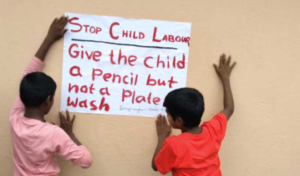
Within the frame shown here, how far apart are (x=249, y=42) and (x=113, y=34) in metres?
0.69

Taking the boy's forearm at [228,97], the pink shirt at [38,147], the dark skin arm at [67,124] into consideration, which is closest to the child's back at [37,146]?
the pink shirt at [38,147]

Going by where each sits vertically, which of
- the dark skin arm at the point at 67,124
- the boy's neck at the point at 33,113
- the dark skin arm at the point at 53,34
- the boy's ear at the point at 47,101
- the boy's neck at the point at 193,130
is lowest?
the dark skin arm at the point at 67,124

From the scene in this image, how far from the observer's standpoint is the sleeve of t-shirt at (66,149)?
3.63 ft

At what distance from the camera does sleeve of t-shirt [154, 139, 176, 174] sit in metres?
1.09

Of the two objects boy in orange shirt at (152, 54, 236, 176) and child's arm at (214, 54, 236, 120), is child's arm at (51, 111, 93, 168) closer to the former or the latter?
boy in orange shirt at (152, 54, 236, 176)

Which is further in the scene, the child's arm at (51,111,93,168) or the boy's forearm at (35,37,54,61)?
the boy's forearm at (35,37,54,61)

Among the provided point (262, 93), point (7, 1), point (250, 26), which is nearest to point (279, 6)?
point (250, 26)

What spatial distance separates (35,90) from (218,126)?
31.6 inches

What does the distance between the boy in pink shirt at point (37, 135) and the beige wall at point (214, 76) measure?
20cm

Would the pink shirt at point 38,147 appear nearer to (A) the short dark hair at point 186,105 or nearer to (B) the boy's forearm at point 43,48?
(B) the boy's forearm at point 43,48

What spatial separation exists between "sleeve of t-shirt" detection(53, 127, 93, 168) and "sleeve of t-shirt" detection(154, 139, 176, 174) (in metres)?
0.33

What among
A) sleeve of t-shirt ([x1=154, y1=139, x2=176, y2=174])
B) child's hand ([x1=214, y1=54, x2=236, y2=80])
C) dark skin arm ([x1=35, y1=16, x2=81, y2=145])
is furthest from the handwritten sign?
sleeve of t-shirt ([x1=154, y1=139, x2=176, y2=174])

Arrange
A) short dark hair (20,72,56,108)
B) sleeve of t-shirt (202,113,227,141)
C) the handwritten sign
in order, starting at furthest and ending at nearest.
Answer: the handwritten sign < sleeve of t-shirt (202,113,227,141) < short dark hair (20,72,56,108)

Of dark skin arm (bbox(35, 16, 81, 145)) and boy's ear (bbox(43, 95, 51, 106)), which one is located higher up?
dark skin arm (bbox(35, 16, 81, 145))
